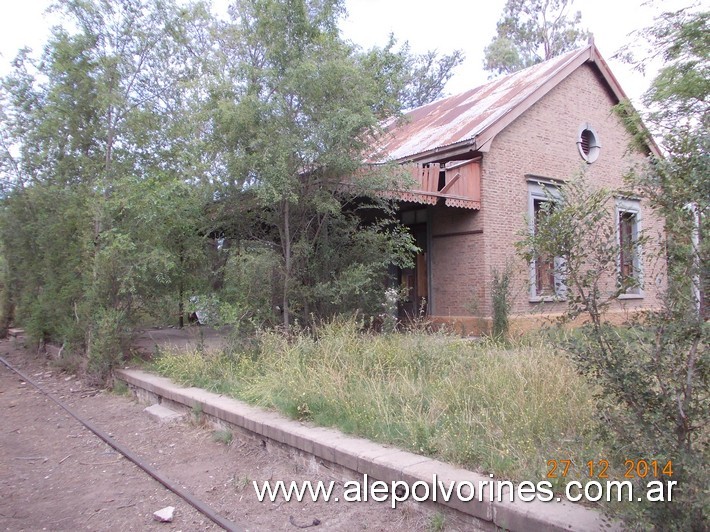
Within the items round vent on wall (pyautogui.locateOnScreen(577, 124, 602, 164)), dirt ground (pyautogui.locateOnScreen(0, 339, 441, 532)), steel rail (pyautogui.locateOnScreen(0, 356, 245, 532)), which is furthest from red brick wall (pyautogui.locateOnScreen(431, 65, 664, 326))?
steel rail (pyautogui.locateOnScreen(0, 356, 245, 532))

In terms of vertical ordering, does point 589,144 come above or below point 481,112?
below

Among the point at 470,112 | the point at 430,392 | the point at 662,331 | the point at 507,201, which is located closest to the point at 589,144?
the point at 470,112

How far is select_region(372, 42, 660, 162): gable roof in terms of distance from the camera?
12.1m

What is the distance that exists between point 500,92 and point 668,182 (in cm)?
1288

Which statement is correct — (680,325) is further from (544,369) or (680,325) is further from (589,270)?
(544,369)

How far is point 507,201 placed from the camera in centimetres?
1250

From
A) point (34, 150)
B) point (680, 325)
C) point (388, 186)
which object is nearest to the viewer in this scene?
point (680, 325)

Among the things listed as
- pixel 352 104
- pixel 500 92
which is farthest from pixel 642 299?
pixel 352 104

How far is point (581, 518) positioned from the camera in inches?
121

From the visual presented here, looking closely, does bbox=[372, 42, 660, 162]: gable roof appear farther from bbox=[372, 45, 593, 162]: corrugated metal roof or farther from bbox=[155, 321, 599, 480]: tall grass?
bbox=[155, 321, 599, 480]: tall grass

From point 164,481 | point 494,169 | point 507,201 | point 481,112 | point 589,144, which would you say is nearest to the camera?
point 164,481

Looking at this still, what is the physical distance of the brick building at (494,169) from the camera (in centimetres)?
1184

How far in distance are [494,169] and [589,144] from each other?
4098 mm

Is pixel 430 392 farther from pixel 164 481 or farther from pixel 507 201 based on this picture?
pixel 507 201
